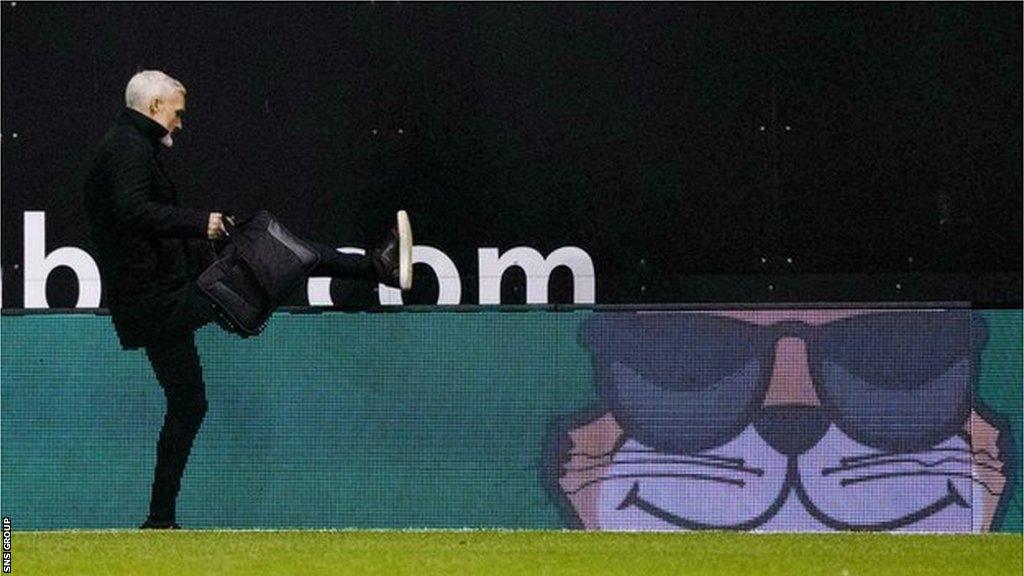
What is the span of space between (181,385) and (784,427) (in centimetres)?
224

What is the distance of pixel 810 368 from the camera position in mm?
10094

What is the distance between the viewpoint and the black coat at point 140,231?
915 centimetres

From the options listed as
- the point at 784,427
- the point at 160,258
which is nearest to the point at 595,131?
A: the point at 784,427

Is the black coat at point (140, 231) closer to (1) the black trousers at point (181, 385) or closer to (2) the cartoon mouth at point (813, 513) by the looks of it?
(1) the black trousers at point (181, 385)

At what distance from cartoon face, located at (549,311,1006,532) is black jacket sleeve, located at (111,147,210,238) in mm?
1679

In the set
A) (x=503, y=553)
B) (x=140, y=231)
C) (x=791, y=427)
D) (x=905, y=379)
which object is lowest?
(x=503, y=553)

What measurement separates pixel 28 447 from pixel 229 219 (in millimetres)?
1401

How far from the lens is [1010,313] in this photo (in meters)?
10.0

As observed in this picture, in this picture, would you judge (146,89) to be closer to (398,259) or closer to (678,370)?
(398,259)

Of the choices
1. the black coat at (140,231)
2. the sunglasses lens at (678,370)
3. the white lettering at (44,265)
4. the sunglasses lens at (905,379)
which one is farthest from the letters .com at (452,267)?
the sunglasses lens at (905,379)

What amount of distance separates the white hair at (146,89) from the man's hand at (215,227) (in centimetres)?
50

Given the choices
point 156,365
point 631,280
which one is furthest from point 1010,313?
point 156,365

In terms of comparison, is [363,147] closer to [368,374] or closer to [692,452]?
[368,374]

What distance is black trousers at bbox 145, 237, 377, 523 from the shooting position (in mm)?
9438
